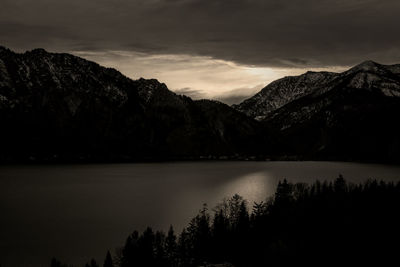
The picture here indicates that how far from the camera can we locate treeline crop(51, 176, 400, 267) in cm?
6838

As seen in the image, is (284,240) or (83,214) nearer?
(284,240)

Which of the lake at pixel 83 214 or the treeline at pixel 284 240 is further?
the lake at pixel 83 214

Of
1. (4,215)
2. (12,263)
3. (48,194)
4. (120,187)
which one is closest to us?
(12,263)

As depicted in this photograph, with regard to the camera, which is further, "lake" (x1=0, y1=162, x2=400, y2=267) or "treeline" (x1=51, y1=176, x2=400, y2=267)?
"lake" (x1=0, y1=162, x2=400, y2=267)

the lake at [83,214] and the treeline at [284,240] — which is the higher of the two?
the treeline at [284,240]

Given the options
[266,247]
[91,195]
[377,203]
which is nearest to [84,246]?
[266,247]

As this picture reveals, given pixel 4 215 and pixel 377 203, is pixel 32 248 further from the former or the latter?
pixel 377 203

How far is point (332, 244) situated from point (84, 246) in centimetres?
4606

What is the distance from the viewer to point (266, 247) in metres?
75.8

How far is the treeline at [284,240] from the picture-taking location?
68.4 m

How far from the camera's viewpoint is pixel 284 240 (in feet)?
249

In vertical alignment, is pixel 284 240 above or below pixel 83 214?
above

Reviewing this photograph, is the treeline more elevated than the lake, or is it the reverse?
the treeline

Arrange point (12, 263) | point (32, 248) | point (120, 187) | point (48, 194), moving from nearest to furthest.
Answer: point (12, 263), point (32, 248), point (48, 194), point (120, 187)
